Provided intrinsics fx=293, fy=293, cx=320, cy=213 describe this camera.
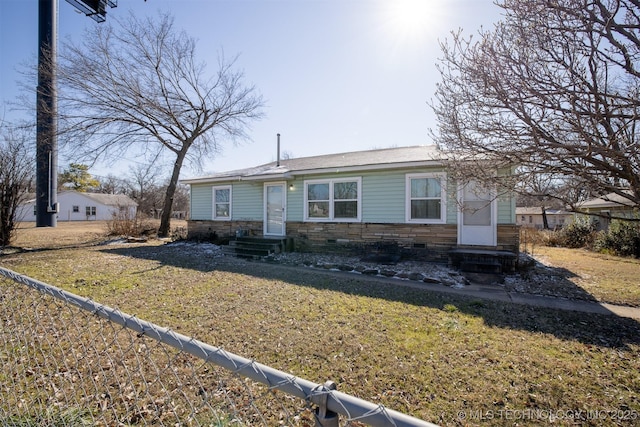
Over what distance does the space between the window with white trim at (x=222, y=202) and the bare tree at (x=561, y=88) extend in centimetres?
1073

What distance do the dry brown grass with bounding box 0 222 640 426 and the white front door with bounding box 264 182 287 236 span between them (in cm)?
491

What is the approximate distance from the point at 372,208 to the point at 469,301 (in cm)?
485

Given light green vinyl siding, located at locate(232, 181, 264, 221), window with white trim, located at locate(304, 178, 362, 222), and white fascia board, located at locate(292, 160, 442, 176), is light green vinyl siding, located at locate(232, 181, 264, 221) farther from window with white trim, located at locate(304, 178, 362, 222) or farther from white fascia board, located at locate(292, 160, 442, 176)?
window with white trim, located at locate(304, 178, 362, 222)

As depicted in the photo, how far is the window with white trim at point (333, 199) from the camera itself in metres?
9.97

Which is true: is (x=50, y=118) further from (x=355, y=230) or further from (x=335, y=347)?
(x=335, y=347)

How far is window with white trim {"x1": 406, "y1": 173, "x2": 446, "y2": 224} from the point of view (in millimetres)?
8703

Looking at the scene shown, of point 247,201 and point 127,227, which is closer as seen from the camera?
point 247,201

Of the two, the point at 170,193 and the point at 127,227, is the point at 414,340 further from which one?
the point at 127,227

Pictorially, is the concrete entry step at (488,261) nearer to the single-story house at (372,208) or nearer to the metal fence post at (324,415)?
the single-story house at (372,208)

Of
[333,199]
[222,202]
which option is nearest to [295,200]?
[333,199]

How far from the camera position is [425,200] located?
29.3ft

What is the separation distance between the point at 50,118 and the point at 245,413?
1587 centimetres

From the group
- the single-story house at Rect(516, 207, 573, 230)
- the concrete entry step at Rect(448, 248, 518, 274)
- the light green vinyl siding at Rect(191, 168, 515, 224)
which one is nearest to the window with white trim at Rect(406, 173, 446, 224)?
the light green vinyl siding at Rect(191, 168, 515, 224)

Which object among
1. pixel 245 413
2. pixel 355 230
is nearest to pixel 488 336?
pixel 245 413
